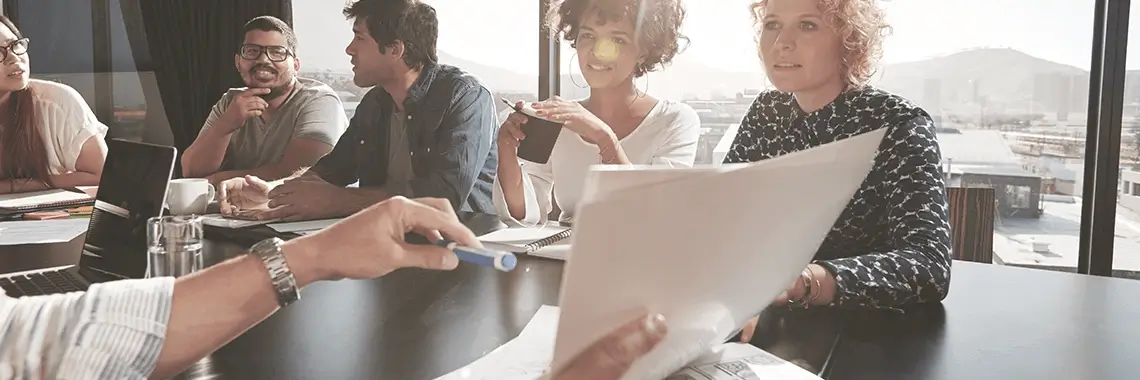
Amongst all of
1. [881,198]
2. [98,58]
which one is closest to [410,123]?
[881,198]

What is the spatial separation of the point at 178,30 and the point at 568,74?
7.17 ft

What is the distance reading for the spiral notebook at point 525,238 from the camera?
4.59ft

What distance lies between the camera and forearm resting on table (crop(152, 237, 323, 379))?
2.45ft

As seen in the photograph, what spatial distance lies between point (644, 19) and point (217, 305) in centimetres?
179

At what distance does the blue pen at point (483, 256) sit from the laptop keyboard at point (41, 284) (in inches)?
27.4

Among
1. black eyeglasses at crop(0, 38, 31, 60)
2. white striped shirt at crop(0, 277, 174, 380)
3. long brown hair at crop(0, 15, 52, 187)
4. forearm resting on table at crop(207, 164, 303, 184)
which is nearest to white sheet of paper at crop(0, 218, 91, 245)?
long brown hair at crop(0, 15, 52, 187)

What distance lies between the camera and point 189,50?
424cm

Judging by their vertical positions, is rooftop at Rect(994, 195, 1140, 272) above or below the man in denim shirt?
below

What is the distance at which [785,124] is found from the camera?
5.48ft

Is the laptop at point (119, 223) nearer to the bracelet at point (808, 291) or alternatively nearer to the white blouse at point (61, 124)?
the bracelet at point (808, 291)

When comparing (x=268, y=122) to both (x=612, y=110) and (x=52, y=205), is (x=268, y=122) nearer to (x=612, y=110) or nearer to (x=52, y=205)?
(x=52, y=205)

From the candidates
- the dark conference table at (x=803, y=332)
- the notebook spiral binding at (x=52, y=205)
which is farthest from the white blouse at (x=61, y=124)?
the dark conference table at (x=803, y=332)

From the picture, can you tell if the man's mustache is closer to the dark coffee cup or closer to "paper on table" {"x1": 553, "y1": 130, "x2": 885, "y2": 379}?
the dark coffee cup

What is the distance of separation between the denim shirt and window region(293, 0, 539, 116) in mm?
731
